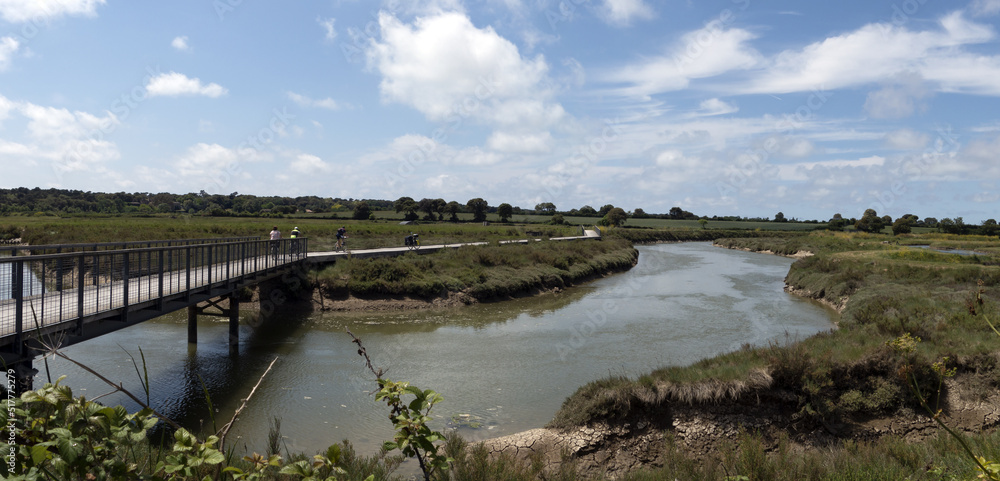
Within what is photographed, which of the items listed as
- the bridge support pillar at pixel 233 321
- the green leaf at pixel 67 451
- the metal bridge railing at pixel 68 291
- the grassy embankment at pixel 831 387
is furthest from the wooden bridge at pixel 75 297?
the grassy embankment at pixel 831 387

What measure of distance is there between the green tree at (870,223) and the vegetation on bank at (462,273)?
285 ft

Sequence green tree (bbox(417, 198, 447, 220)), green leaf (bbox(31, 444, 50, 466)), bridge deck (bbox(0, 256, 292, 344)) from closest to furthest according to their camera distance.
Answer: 1. green leaf (bbox(31, 444, 50, 466))
2. bridge deck (bbox(0, 256, 292, 344))
3. green tree (bbox(417, 198, 447, 220))

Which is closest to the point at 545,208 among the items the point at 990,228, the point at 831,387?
the point at 990,228

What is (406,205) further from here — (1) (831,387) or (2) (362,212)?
(1) (831,387)

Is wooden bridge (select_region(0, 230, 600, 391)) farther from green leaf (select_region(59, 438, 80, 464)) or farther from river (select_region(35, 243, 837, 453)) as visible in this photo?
green leaf (select_region(59, 438, 80, 464))

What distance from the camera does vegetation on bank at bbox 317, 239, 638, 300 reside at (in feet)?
86.1

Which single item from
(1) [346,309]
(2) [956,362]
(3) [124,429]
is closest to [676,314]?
(2) [956,362]

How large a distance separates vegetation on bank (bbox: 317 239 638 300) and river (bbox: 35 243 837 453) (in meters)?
1.75

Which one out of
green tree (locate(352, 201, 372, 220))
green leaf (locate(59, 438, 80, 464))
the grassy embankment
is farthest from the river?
green tree (locate(352, 201, 372, 220))

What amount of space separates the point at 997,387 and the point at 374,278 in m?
22.7

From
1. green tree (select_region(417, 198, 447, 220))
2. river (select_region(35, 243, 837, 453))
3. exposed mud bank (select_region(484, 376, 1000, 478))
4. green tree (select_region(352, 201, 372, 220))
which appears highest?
green tree (select_region(417, 198, 447, 220))

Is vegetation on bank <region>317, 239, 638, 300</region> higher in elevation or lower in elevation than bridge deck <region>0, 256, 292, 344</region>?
lower

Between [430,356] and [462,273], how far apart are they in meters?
12.9

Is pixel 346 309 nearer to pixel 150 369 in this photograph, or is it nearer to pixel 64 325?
pixel 150 369
